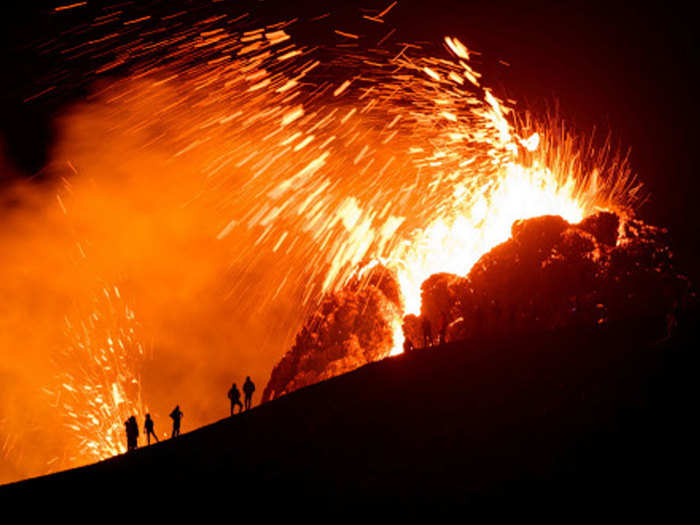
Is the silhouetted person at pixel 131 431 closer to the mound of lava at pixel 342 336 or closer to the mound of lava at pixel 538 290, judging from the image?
the mound of lava at pixel 538 290

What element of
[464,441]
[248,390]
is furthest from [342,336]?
[464,441]

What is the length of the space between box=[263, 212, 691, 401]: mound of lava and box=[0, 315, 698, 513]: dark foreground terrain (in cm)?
2264

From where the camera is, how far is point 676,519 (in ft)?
26.4

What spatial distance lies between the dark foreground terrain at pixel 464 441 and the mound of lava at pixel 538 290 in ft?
74.3

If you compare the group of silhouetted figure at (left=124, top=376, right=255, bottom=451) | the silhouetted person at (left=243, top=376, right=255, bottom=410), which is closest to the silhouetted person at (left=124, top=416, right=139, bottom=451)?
the group of silhouetted figure at (left=124, top=376, right=255, bottom=451)

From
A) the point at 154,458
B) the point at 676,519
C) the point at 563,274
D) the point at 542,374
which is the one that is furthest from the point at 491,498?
the point at 563,274

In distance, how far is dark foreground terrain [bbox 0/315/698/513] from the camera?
10.0 m

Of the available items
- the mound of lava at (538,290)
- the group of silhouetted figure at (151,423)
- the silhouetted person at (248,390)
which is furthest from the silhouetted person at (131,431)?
the mound of lava at (538,290)

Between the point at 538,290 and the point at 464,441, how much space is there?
113ft

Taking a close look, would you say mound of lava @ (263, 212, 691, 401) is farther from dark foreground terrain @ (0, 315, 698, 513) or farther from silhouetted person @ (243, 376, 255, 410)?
dark foreground terrain @ (0, 315, 698, 513)

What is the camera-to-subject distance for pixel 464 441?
12375 mm

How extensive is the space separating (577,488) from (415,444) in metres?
4.14

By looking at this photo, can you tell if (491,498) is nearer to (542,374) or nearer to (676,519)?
(676,519)

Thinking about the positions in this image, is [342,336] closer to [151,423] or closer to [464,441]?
[151,423]
